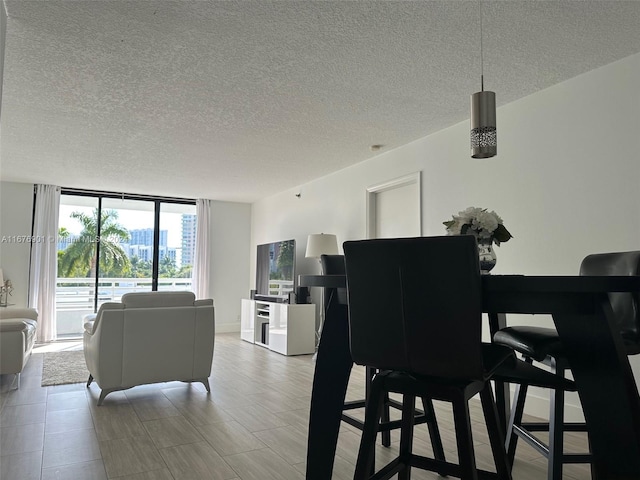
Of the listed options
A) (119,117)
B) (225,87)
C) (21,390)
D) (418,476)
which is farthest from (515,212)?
(21,390)

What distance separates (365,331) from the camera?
153 centimetres

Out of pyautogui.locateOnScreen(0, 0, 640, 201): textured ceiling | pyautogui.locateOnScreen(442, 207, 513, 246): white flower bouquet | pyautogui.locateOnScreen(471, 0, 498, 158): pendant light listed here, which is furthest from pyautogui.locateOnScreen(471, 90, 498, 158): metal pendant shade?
pyautogui.locateOnScreen(0, 0, 640, 201): textured ceiling

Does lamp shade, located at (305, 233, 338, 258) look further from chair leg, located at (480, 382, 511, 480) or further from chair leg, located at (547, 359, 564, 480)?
chair leg, located at (480, 382, 511, 480)

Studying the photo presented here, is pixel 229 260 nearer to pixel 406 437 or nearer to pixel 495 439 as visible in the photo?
pixel 406 437

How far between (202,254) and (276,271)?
203 centimetres

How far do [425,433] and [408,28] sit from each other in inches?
96.2

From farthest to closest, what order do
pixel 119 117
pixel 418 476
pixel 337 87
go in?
pixel 119 117
pixel 337 87
pixel 418 476

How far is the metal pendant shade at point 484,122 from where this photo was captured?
6.80ft

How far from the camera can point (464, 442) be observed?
1.37 metres

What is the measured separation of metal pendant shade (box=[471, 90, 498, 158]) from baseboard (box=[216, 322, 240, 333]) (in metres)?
6.92

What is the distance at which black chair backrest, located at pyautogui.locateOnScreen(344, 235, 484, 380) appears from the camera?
1316mm

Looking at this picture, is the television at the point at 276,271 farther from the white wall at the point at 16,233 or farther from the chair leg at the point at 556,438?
the chair leg at the point at 556,438

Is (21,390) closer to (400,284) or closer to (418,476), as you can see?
(418,476)

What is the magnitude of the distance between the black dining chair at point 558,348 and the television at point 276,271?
431 cm
